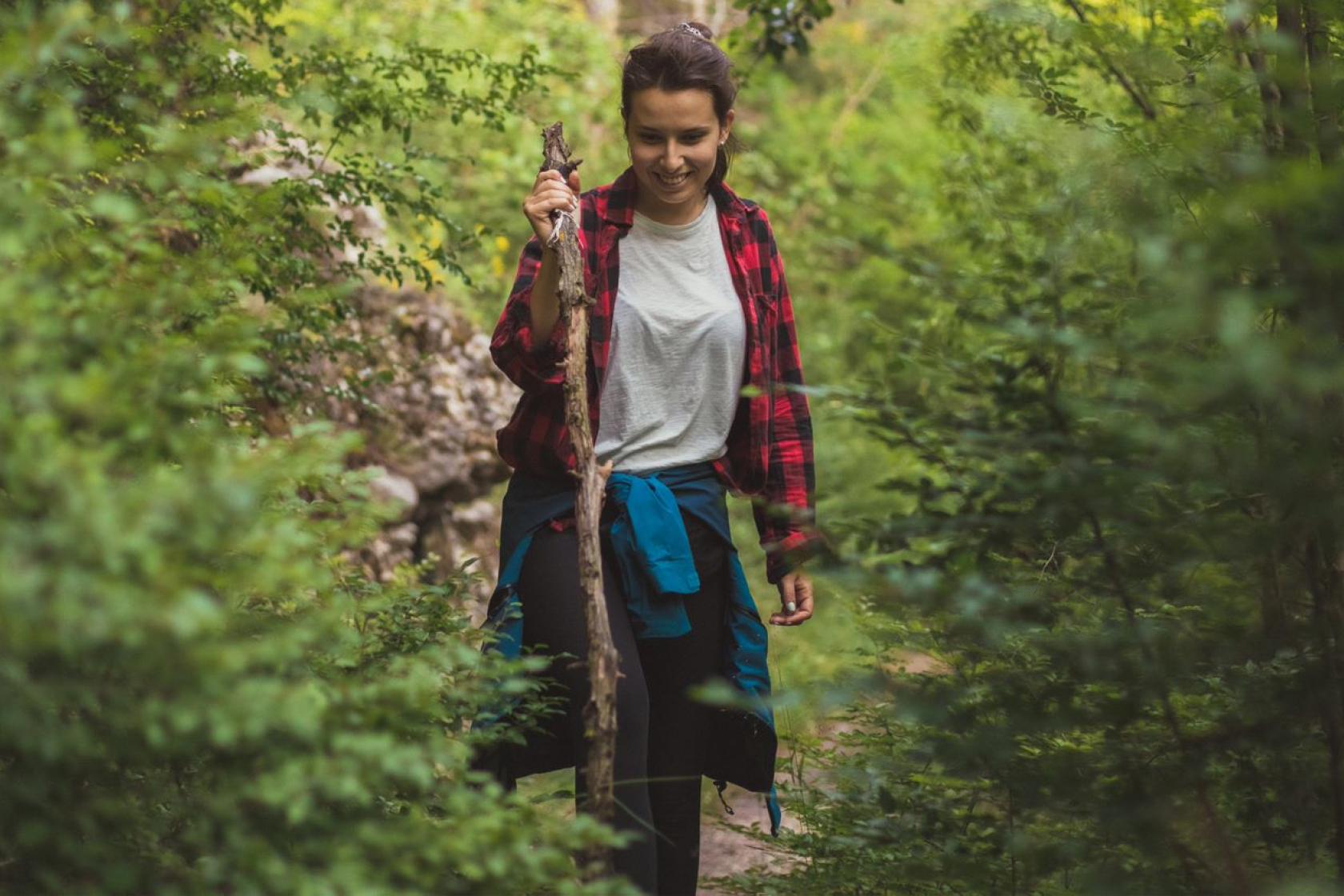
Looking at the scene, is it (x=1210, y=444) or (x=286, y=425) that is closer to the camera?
(x=1210, y=444)

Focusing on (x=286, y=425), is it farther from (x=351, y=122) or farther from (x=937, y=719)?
(x=937, y=719)

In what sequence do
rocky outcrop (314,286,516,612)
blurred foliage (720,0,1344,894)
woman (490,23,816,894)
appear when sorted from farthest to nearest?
rocky outcrop (314,286,516,612) → woman (490,23,816,894) → blurred foliage (720,0,1344,894)

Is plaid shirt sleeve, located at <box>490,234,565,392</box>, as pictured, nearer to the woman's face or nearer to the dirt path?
the woman's face

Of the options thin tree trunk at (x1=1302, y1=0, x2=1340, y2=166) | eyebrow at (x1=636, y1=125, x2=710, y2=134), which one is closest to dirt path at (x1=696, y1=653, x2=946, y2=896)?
eyebrow at (x1=636, y1=125, x2=710, y2=134)

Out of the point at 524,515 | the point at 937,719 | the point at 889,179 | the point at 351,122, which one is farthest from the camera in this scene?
the point at 889,179

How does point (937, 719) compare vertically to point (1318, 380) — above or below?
below

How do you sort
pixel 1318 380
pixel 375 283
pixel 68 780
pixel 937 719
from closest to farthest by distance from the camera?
pixel 1318 380 → pixel 68 780 → pixel 937 719 → pixel 375 283

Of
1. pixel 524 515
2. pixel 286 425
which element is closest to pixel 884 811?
pixel 524 515

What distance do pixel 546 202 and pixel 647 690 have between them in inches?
42.8

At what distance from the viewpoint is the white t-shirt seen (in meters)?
3.33

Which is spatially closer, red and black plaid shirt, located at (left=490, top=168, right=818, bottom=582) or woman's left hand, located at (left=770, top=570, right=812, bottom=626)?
red and black plaid shirt, located at (left=490, top=168, right=818, bottom=582)

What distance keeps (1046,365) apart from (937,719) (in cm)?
60

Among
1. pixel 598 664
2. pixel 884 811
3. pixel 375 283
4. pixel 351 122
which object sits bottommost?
pixel 884 811

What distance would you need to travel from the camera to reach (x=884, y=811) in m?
2.92
